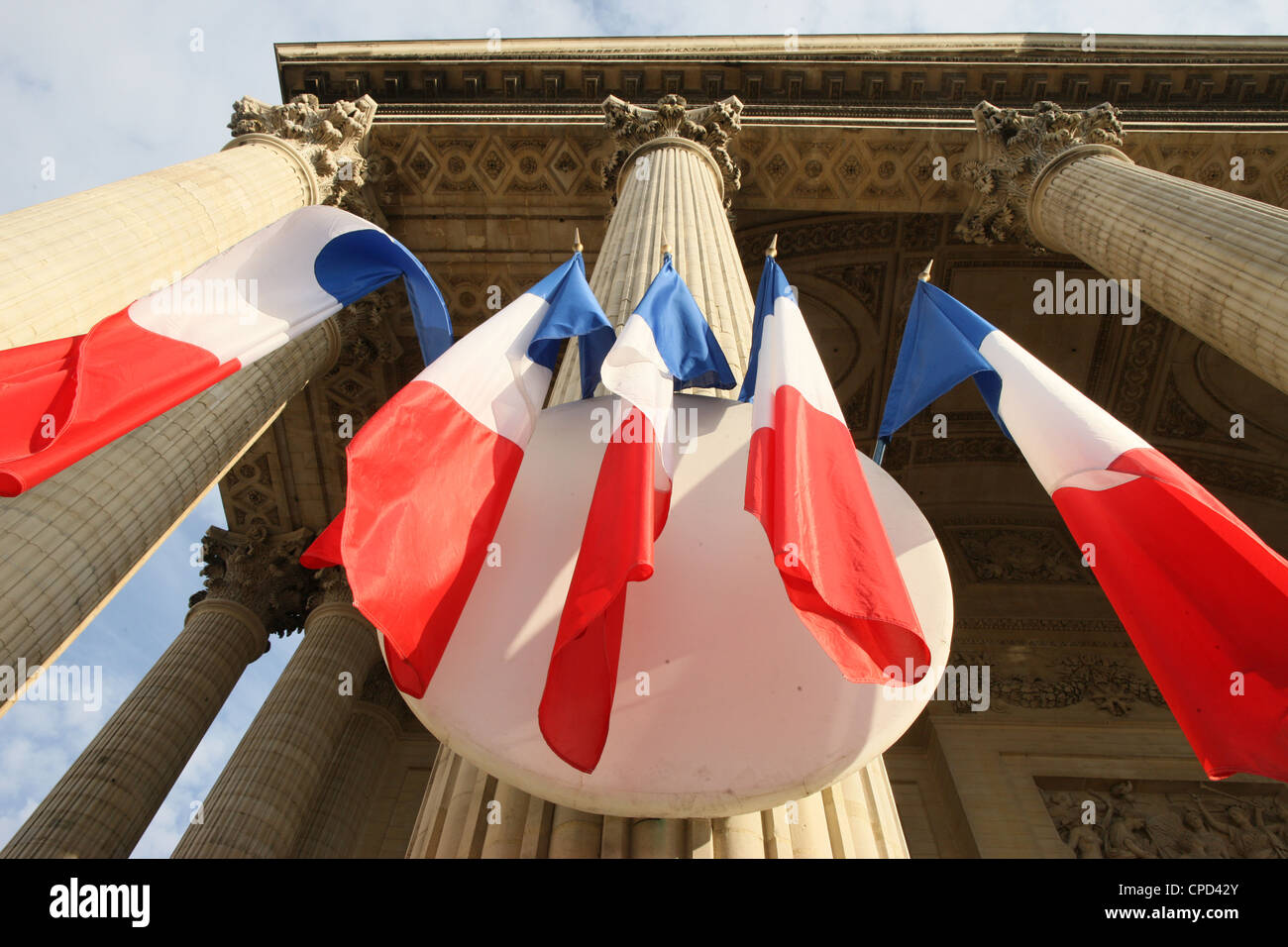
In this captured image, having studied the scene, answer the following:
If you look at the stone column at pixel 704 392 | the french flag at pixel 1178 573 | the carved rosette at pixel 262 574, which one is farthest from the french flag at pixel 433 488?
the carved rosette at pixel 262 574

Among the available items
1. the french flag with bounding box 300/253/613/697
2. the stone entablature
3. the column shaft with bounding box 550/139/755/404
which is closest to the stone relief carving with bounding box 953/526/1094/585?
the stone entablature

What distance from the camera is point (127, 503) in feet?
23.2

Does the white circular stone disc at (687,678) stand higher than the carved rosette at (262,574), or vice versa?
the white circular stone disc at (687,678)

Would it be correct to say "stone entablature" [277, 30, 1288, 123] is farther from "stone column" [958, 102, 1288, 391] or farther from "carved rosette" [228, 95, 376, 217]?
"stone column" [958, 102, 1288, 391]

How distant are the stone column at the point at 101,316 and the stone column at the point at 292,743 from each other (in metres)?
4.17

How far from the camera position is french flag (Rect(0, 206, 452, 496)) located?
12.0 feet

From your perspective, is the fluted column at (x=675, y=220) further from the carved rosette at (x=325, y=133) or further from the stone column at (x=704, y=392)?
the carved rosette at (x=325, y=133)

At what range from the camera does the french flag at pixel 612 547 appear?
251cm

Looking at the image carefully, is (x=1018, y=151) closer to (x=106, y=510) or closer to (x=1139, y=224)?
(x=1139, y=224)

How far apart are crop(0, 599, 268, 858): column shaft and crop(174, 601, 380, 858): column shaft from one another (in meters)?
0.72

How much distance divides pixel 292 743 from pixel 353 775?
2.24 meters

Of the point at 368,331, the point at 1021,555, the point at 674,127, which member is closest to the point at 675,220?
the point at 674,127
